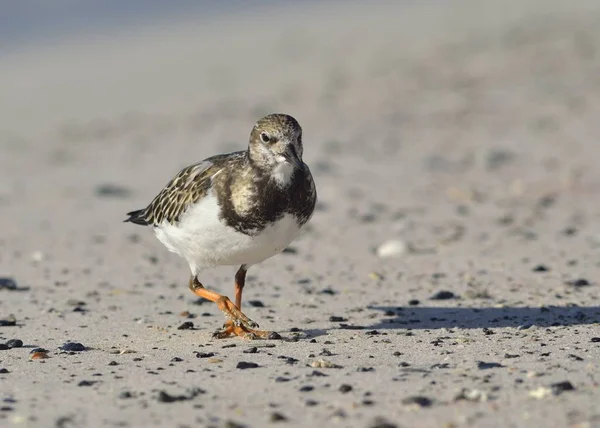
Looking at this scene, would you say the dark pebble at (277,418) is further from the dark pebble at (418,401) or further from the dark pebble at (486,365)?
the dark pebble at (486,365)

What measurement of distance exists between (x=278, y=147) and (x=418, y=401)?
70.3 inches

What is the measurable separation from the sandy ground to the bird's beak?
985 millimetres

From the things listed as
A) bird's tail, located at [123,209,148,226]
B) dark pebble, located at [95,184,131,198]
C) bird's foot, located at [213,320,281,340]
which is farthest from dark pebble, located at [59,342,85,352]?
dark pebble, located at [95,184,131,198]

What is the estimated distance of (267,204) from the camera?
5.61 m

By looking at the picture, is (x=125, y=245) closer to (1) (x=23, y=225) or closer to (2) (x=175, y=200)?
(1) (x=23, y=225)

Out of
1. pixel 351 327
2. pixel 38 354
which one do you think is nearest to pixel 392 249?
pixel 351 327

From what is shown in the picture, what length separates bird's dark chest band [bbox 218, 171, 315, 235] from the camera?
5.61m

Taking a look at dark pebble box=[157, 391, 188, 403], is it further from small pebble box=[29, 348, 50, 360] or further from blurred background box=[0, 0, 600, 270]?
blurred background box=[0, 0, 600, 270]

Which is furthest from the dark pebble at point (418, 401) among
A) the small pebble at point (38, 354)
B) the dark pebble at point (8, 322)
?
the dark pebble at point (8, 322)

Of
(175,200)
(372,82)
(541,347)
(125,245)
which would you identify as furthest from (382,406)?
(372,82)

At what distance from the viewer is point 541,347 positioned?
5520 millimetres

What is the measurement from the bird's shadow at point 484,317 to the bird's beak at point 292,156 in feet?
4.05

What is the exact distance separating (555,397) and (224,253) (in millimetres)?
2151

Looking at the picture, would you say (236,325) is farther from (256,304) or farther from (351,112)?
(351,112)
